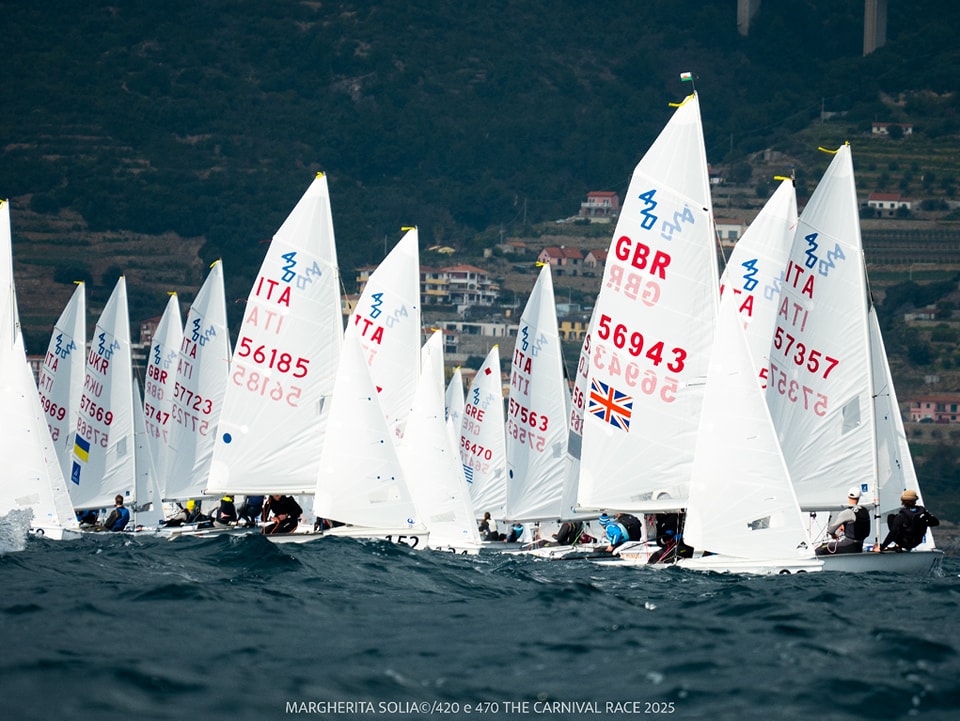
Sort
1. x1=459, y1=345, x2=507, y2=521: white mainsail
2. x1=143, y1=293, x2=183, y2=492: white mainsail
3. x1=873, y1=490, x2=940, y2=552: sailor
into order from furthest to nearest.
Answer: x1=143, y1=293, x2=183, y2=492: white mainsail → x1=459, y1=345, x2=507, y2=521: white mainsail → x1=873, y1=490, x2=940, y2=552: sailor

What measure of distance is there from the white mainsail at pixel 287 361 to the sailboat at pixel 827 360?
8384mm

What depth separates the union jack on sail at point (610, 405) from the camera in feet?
72.0

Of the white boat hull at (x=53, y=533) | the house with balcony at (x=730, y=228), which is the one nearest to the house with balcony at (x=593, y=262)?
the house with balcony at (x=730, y=228)

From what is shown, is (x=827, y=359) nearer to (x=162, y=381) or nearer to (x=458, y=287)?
(x=162, y=381)

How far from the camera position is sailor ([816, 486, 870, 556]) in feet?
66.2

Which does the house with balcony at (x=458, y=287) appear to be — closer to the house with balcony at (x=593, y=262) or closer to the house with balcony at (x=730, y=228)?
the house with balcony at (x=593, y=262)

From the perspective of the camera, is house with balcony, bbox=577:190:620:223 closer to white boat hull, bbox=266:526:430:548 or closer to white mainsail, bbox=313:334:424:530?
A: white mainsail, bbox=313:334:424:530

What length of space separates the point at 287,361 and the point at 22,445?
18.0 ft

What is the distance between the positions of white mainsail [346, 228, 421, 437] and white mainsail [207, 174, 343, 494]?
2.45 ft

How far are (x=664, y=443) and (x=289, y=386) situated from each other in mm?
8546

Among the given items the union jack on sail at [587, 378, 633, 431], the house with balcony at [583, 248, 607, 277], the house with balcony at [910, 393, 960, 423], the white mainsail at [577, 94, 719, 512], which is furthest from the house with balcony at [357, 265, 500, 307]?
the white mainsail at [577, 94, 719, 512]

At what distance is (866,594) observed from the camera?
1769 centimetres

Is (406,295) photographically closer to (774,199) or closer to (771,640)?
(774,199)

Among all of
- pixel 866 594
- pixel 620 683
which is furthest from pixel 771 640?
pixel 866 594
